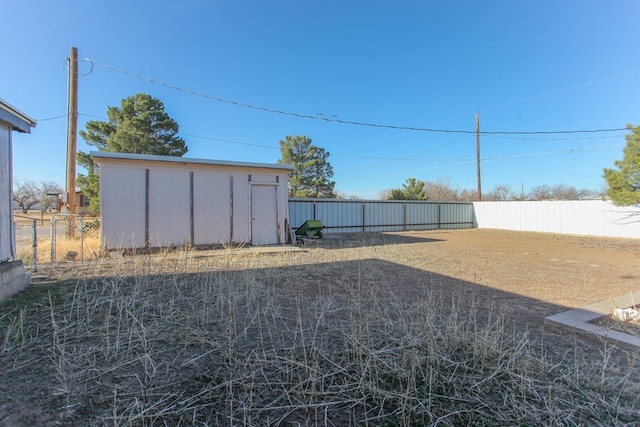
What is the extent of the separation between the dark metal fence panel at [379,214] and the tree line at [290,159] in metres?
4.07

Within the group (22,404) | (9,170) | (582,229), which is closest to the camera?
(22,404)

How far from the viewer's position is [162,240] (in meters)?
7.72

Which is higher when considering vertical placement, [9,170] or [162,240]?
[9,170]

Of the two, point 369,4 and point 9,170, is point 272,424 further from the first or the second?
point 369,4

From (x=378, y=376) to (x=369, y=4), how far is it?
1033 centimetres

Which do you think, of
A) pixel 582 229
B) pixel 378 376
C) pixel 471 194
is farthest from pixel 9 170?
pixel 471 194

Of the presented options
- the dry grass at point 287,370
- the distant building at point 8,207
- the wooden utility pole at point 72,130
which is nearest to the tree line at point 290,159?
the wooden utility pole at point 72,130

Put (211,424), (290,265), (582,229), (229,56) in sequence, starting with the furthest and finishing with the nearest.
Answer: (582,229) → (229,56) → (290,265) → (211,424)

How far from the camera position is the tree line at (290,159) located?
1072cm

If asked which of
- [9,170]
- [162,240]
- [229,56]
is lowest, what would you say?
[162,240]

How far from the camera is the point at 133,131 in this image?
18.2m

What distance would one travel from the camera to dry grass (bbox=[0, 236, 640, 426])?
1645 mm

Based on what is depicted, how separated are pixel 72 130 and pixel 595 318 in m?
11.6

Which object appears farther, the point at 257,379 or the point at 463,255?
the point at 463,255
